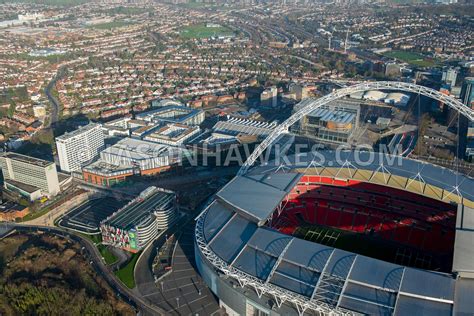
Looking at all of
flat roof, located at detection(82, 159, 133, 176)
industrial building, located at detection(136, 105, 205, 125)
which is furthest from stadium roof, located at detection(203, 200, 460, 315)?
industrial building, located at detection(136, 105, 205, 125)

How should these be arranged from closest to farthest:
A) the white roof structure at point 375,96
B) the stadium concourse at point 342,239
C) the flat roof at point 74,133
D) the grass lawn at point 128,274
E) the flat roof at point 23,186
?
the stadium concourse at point 342,239, the grass lawn at point 128,274, the flat roof at point 23,186, the flat roof at point 74,133, the white roof structure at point 375,96

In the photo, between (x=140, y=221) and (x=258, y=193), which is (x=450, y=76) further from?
(x=140, y=221)

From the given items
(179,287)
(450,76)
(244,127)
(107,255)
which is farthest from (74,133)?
(450,76)

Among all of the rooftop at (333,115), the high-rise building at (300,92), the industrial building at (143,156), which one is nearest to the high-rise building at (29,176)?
the industrial building at (143,156)

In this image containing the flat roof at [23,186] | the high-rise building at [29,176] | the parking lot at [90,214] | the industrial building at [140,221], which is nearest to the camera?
the industrial building at [140,221]

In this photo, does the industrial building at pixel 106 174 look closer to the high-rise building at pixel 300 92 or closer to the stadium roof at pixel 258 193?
the stadium roof at pixel 258 193

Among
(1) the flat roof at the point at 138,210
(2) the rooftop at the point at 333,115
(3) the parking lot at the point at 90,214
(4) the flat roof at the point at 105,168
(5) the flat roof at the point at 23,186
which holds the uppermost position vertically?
(2) the rooftop at the point at 333,115

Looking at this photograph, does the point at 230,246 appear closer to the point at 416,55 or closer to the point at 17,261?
the point at 17,261
